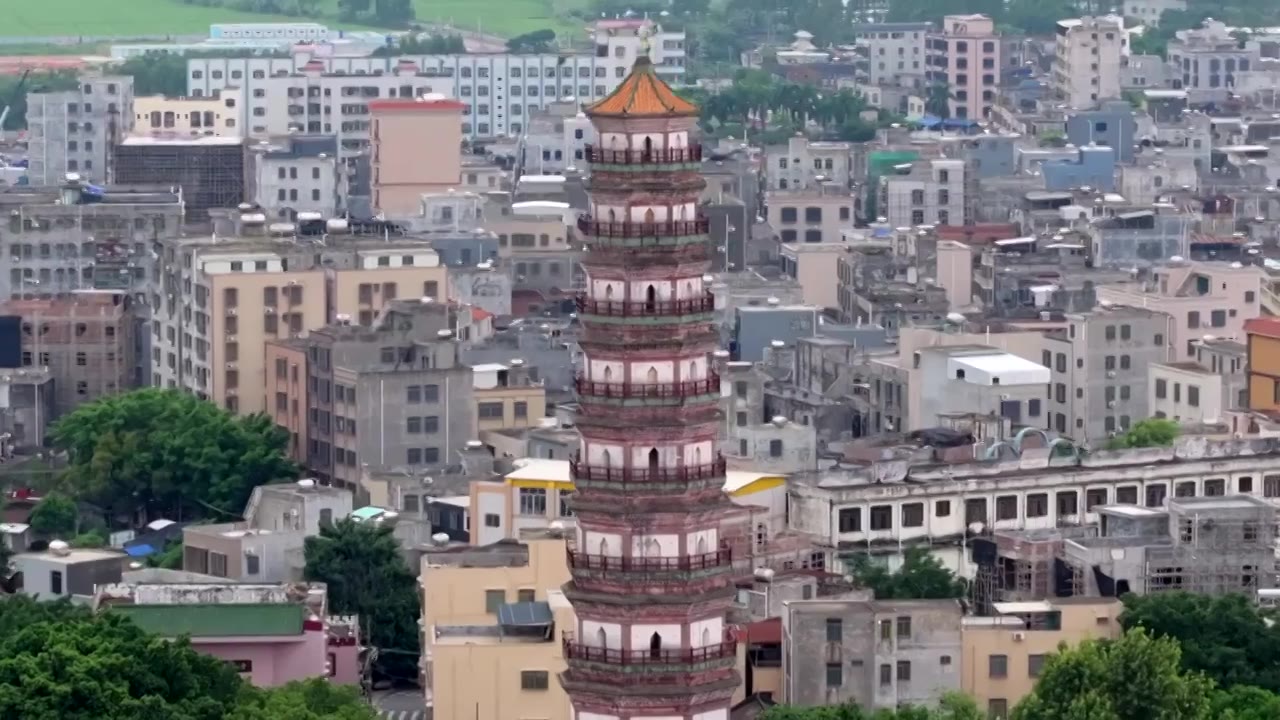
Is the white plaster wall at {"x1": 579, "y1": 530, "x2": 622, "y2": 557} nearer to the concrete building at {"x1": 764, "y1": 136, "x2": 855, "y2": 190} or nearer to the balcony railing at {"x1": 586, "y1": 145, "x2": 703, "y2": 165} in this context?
the balcony railing at {"x1": 586, "y1": 145, "x2": 703, "y2": 165}

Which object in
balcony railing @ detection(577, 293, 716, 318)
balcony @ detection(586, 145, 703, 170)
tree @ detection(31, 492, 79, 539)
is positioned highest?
balcony @ detection(586, 145, 703, 170)

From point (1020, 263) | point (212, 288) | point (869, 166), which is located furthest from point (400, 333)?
point (869, 166)

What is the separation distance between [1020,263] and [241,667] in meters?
47.8

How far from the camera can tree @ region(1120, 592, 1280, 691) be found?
80.2 meters

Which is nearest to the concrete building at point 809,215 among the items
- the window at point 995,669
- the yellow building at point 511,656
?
the yellow building at point 511,656

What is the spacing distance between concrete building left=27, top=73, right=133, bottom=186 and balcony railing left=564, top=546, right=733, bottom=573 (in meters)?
91.1

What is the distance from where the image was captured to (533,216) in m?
134

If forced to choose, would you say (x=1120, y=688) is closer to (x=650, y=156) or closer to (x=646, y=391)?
(x=646, y=391)

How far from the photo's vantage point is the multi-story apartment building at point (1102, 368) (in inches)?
4218

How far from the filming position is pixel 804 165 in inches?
6255

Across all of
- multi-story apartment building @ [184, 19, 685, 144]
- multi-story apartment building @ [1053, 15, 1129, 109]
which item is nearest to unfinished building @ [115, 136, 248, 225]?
Result: multi-story apartment building @ [184, 19, 685, 144]

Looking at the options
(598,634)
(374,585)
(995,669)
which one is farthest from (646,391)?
(374,585)

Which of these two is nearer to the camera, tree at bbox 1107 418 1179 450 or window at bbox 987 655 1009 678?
window at bbox 987 655 1009 678

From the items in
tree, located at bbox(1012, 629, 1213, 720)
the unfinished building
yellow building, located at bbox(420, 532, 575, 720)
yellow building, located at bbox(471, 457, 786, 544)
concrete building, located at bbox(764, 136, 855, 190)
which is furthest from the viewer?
concrete building, located at bbox(764, 136, 855, 190)
